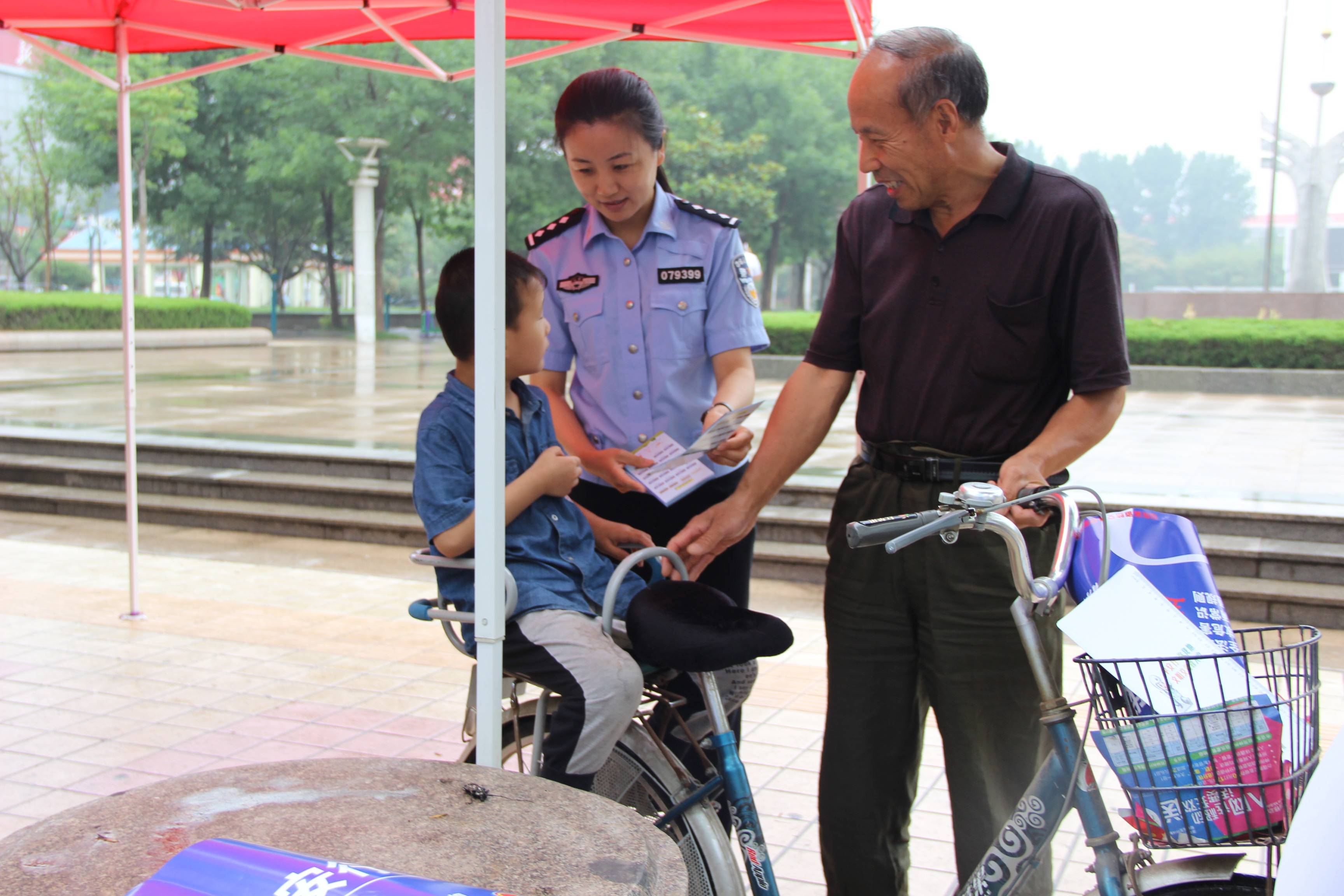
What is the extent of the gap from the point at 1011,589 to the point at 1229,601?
12.8 ft

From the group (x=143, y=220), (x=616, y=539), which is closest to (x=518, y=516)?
(x=616, y=539)

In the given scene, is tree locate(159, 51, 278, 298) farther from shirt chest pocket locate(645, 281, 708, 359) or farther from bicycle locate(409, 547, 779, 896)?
bicycle locate(409, 547, 779, 896)

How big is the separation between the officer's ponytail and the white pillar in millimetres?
24363

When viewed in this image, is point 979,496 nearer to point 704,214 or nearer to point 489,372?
point 489,372

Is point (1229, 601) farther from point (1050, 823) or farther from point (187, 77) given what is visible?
point (187, 77)

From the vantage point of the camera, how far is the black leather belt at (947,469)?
2010 millimetres

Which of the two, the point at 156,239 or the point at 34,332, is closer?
the point at 34,332

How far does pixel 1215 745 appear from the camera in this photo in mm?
1329

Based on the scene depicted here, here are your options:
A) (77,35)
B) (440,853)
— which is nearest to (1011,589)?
(440,853)

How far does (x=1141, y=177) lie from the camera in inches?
2352

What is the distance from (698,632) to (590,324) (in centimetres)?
87

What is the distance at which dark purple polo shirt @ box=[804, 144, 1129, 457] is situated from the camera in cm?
192

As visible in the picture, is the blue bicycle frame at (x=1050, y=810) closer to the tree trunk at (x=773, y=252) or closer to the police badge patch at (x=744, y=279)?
the police badge patch at (x=744, y=279)

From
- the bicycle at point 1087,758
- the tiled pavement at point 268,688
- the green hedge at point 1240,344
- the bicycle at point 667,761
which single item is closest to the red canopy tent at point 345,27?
the tiled pavement at point 268,688
